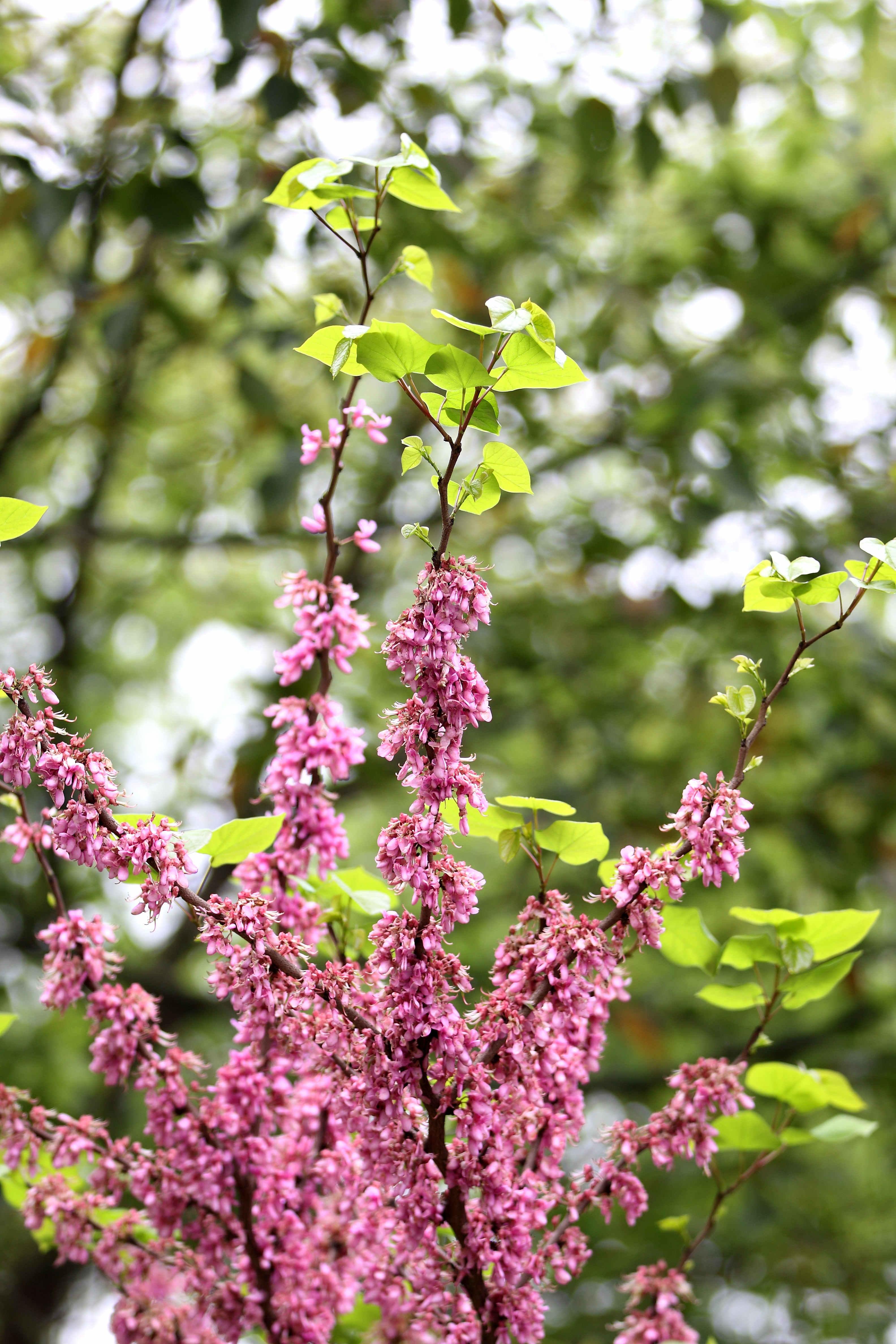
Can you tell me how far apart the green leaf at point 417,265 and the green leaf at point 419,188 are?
0.17ft

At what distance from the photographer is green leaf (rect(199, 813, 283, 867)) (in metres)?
1.28

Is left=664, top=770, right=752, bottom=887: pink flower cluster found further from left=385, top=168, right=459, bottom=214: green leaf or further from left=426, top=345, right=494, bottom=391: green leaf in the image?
left=385, top=168, right=459, bottom=214: green leaf

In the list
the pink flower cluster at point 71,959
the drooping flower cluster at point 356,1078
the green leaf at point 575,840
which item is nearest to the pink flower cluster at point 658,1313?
the drooping flower cluster at point 356,1078

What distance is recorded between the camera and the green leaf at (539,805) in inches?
46.3

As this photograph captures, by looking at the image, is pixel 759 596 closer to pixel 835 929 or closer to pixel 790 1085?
pixel 835 929

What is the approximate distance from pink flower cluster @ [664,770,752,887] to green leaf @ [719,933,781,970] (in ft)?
1.02

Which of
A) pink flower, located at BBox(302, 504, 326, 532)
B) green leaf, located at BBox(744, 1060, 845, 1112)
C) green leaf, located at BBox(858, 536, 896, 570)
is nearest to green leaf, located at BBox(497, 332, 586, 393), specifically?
pink flower, located at BBox(302, 504, 326, 532)

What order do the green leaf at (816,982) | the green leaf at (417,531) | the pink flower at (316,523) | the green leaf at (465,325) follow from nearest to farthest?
1. the green leaf at (465,325)
2. the green leaf at (417,531)
3. the pink flower at (316,523)
4. the green leaf at (816,982)

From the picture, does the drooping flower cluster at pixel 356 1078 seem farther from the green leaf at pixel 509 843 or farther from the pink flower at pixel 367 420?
the pink flower at pixel 367 420

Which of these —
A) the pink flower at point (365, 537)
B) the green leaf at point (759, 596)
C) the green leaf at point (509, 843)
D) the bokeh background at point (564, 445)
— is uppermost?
the pink flower at point (365, 537)

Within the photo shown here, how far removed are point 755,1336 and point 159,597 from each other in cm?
644

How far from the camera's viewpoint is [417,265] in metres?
1.22

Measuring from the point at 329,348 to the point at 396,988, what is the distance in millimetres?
671

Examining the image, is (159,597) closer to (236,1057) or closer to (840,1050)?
(840,1050)
